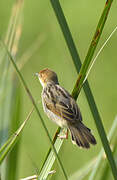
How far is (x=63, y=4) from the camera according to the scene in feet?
34.6

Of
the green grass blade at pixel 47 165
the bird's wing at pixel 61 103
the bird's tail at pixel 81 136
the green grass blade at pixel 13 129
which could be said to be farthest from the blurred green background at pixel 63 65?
the green grass blade at pixel 47 165

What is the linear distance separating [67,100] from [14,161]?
3.18 ft

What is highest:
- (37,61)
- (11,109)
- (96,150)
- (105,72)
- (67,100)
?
(11,109)

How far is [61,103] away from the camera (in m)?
4.57

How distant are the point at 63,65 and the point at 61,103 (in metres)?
4.00

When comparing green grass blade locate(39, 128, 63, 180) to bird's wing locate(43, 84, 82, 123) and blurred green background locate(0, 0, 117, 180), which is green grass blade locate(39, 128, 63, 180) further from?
blurred green background locate(0, 0, 117, 180)

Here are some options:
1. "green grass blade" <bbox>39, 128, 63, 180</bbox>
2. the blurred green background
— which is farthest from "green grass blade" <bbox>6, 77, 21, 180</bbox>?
the blurred green background

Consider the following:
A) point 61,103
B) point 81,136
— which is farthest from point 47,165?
point 61,103

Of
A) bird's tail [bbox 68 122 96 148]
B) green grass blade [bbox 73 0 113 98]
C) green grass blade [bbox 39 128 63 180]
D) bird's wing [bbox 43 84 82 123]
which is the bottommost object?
bird's tail [bbox 68 122 96 148]

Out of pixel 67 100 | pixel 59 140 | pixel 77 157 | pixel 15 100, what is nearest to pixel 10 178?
pixel 59 140

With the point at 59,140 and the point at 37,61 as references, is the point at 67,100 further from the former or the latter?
the point at 37,61

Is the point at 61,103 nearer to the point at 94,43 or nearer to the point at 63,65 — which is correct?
the point at 94,43

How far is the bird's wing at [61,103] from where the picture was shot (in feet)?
14.4

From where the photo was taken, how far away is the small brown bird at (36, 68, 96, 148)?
4078mm
